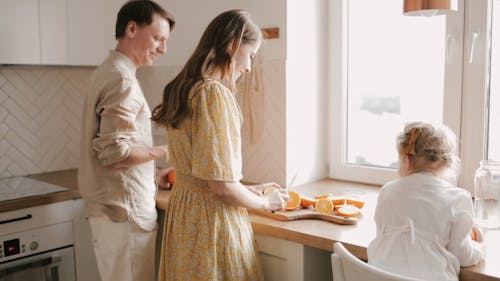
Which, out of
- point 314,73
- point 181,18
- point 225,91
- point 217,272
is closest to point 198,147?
point 225,91

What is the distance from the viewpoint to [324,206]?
66.6 inches

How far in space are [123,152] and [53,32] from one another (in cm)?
92

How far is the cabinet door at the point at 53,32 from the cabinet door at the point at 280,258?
4.14ft

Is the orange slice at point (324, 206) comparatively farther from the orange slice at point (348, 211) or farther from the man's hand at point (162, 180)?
the man's hand at point (162, 180)

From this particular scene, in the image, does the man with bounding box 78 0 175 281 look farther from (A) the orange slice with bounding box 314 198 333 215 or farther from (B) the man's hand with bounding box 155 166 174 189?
(A) the orange slice with bounding box 314 198 333 215

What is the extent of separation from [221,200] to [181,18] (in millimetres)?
1305

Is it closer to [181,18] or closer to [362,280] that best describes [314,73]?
[181,18]

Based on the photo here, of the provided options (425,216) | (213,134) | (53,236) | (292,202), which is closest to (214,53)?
(213,134)

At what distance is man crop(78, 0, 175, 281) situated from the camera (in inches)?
63.9

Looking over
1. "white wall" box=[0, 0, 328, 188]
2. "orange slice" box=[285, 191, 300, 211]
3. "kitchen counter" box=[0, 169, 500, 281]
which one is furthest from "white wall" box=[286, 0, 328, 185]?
"orange slice" box=[285, 191, 300, 211]

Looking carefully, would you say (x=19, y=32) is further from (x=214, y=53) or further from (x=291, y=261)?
(x=291, y=261)

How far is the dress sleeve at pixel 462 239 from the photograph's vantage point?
1243 mm

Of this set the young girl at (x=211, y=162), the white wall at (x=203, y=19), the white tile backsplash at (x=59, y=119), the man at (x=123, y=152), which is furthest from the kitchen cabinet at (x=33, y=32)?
the young girl at (x=211, y=162)

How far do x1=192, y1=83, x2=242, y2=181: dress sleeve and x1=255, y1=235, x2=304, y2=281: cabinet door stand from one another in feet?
1.10
